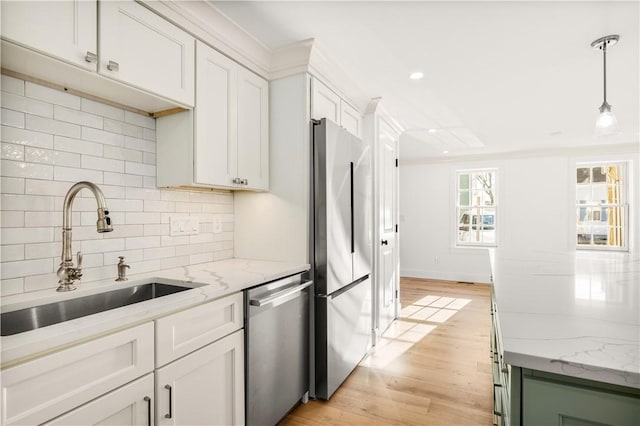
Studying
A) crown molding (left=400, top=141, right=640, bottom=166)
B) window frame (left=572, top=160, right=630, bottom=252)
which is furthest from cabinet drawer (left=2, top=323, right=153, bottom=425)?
window frame (left=572, top=160, right=630, bottom=252)

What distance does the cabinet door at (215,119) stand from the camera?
182 centimetres

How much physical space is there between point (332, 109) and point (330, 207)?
0.86 m

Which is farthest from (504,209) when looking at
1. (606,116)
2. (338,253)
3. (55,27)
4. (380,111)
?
(55,27)

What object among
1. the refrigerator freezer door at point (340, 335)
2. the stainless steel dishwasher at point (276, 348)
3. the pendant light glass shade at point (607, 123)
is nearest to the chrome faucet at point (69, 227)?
the stainless steel dishwasher at point (276, 348)

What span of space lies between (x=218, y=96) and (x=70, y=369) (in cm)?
148

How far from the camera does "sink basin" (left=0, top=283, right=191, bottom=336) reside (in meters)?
1.23

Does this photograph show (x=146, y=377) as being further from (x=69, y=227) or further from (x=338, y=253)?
(x=338, y=253)

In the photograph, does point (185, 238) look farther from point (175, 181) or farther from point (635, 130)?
point (635, 130)

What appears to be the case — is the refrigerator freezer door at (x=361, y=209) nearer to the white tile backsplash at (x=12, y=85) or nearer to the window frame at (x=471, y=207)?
the white tile backsplash at (x=12, y=85)

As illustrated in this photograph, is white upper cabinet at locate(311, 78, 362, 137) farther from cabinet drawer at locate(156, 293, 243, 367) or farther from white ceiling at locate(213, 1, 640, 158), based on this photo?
cabinet drawer at locate(156, 293, 243, 367)

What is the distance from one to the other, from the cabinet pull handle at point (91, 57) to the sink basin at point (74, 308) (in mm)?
973

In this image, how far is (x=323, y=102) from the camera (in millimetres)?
2477

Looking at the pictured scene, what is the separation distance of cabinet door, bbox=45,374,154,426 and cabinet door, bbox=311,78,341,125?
1.81 m

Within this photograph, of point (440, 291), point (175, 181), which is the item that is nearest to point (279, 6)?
point (175, 181)
